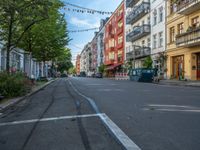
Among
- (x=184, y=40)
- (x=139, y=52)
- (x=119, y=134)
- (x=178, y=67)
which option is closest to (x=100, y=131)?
(x=119, y=134)

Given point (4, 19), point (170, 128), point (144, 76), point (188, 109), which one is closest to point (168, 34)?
point (144, 76)

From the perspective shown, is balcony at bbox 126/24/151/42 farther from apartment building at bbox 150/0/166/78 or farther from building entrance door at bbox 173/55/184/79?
building entrance door at bbox 173/55/184/79

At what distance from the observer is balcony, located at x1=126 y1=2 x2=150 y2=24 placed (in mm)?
53906

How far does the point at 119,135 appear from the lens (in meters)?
6.60

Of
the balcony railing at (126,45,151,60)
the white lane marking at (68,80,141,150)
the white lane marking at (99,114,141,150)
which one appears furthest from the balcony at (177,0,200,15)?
the white lane marking at (99,114,141,150)

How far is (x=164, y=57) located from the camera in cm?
4394

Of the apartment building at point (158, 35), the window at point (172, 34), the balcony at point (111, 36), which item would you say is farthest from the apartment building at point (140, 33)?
the balcony at point (111, 36)

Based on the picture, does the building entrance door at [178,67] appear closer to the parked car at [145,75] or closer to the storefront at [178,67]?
the storefront at [178,67]

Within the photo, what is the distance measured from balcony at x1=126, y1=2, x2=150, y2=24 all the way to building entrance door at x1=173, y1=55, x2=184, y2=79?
14.2m

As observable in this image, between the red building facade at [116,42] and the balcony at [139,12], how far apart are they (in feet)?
41.4

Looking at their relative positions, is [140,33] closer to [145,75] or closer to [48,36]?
[145,75]

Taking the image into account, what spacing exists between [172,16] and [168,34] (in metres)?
2.42

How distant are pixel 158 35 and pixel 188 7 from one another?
1261 centimetres

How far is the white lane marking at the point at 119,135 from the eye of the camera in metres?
5.72
